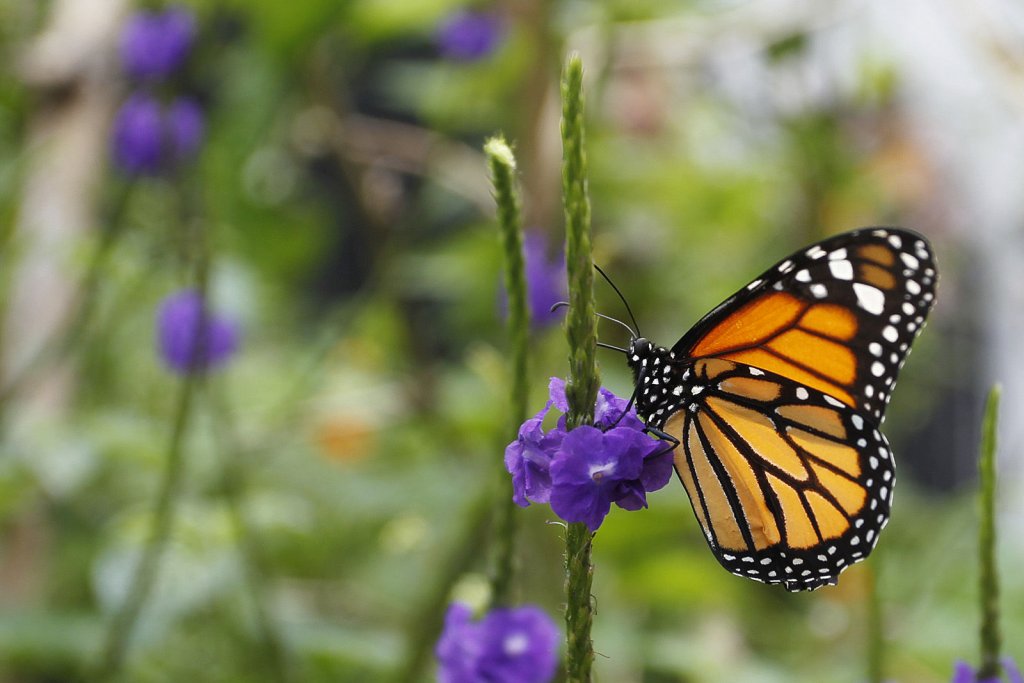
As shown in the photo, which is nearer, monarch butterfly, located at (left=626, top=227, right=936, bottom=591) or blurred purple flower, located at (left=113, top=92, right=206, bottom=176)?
monarch butterfly, located at (left=626, top=227, right=936, bottom=591)

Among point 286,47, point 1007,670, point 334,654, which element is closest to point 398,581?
point 334,654

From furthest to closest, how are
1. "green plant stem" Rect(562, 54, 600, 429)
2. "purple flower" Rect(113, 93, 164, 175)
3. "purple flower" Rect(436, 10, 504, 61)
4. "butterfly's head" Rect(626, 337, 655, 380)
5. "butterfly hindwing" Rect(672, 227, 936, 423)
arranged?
"purple flower" Rect(436, 10, 504, 61) < "purple flower" Rect(113, 93, 164, 175) < "butterfly hindwing" Rect(672, 227, 936, 423) < "butterfly's head" Rect(626, 337, 655, 380) < "green plant stem" Rect(562, 54, 600, 429)

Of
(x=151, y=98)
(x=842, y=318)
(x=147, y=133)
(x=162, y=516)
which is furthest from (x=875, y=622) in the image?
(x=151, y=98)

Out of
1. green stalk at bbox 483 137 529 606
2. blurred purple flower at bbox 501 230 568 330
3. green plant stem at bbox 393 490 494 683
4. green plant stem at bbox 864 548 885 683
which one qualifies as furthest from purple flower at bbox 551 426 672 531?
blurred purple flower at bbox 501 230 568 330

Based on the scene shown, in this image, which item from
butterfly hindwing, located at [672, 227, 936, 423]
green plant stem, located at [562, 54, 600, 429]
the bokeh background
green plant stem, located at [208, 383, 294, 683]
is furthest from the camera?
the bokeh background

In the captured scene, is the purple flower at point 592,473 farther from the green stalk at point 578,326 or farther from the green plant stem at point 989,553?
the green plant stem at point 989,553

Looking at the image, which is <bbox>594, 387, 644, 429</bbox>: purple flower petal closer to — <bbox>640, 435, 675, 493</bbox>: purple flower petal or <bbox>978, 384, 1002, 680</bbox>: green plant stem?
<bbox>640, 435, 675, 493</bbox>: purple flower petal

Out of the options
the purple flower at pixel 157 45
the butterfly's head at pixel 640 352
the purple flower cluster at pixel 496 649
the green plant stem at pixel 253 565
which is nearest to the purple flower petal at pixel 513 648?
the purple flower cluster at pixel 496 649
